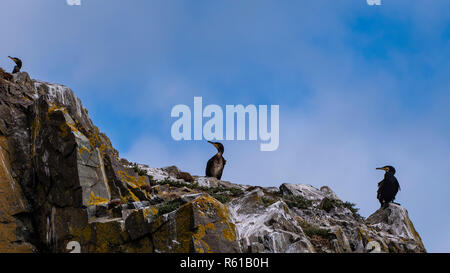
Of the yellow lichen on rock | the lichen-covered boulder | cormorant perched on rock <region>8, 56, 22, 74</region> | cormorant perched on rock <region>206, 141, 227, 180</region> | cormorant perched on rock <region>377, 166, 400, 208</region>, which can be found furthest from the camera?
cormorant perched on rock <region>206, 141, 227, 180</region>

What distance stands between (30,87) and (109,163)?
7339mm

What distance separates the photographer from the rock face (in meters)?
13.6

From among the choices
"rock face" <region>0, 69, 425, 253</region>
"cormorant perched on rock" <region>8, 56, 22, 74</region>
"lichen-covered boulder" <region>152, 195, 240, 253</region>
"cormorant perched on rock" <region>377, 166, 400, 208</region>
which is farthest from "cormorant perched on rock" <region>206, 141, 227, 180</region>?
"lichen-covered boulder" <region>152, 195, 240, 253</region>

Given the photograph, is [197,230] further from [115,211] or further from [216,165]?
[216,165]

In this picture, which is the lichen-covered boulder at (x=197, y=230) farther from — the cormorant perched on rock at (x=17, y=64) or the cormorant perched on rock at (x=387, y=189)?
the cormorant perched on rock at (x=17, y=64)

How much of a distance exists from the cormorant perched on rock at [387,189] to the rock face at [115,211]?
1034 millimetres

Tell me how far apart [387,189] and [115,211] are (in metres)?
13.9

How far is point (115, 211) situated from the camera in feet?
50.9

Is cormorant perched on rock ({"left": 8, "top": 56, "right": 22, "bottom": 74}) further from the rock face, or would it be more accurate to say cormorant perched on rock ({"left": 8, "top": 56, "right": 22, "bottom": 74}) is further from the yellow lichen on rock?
the yellow lichen on rock

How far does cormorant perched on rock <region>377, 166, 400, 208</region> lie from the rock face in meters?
1.03

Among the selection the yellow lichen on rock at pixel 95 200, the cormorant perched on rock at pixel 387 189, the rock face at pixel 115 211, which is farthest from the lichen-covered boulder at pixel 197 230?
the cormorant perched on rock at pixel 387 189

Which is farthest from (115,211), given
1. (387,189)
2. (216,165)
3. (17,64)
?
(216,165)
